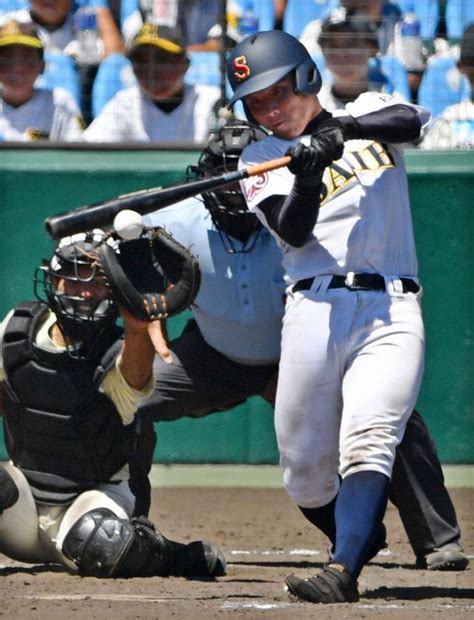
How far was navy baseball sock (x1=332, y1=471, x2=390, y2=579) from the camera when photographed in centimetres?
373

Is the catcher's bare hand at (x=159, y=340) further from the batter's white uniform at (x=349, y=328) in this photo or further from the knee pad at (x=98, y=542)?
the knee pad at (x=98, y=542)

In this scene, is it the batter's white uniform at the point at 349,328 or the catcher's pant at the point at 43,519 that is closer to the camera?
the batter's white uniform at the point at 349,328

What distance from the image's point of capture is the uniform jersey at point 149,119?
652cm

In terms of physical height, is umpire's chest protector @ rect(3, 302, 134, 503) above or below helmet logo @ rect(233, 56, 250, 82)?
below

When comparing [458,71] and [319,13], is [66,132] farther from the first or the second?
[458,71]

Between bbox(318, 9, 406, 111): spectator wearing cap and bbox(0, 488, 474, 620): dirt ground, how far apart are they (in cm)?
193

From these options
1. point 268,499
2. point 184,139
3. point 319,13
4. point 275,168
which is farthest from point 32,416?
point 319,13

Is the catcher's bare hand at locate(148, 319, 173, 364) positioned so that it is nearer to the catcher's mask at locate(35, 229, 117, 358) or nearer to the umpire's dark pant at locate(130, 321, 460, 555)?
the catcher's mask at locate(35, 229, 117, 358)

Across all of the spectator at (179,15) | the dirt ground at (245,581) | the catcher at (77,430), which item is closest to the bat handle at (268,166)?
the catcher at (77,430)

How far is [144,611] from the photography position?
11.8 ft

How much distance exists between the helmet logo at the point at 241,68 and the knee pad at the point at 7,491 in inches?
59.7

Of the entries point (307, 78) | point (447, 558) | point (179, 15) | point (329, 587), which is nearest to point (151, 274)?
point (307, 78)

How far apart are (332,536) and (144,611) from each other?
973mm

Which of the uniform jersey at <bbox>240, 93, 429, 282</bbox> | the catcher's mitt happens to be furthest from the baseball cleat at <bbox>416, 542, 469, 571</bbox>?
the catcher's mitt
